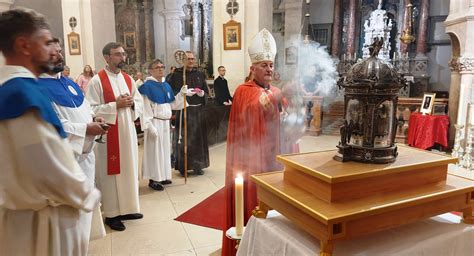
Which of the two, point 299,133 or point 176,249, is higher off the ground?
point 299,133

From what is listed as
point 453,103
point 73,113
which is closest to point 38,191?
point 73,113

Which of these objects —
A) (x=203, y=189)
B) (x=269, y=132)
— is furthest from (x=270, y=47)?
(x=203, y=189)

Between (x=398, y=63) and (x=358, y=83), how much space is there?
13404 millimetres

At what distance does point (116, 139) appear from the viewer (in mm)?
3639

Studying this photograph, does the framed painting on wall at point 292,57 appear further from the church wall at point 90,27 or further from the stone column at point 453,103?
the church wall at point 90,27

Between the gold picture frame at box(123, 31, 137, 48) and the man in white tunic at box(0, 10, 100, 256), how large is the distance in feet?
54.5

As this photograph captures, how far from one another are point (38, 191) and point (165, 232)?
7.79 feet

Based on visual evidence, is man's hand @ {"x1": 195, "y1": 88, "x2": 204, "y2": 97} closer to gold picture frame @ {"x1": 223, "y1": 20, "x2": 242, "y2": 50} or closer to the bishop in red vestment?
the bishop in red vestment

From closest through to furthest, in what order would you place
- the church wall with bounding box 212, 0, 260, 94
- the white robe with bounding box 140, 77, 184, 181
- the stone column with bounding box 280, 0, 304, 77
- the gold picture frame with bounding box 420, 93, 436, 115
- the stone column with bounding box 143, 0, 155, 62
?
the white robe with bounding box 140, 77, 184, 181 < the gold picture frame with bounding box 420, 93, 436, 115 < the church wall with bounding box 212, 0, 260, 94 < the stone column with bounding box 280, 0, 304, 77 < the stone column with bounding box 143, 0, 155, 62

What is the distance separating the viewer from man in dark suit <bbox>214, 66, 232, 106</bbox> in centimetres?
823

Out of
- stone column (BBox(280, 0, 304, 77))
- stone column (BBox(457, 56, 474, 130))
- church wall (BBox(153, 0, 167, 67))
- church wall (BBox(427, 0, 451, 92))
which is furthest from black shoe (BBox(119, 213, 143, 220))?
church wall (BBox(153, 0, 167, 67))

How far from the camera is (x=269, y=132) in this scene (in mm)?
2711

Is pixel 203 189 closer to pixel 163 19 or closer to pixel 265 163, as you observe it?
pixel 265 163

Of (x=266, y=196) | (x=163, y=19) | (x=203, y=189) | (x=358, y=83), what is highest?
(x=163, y=19)
